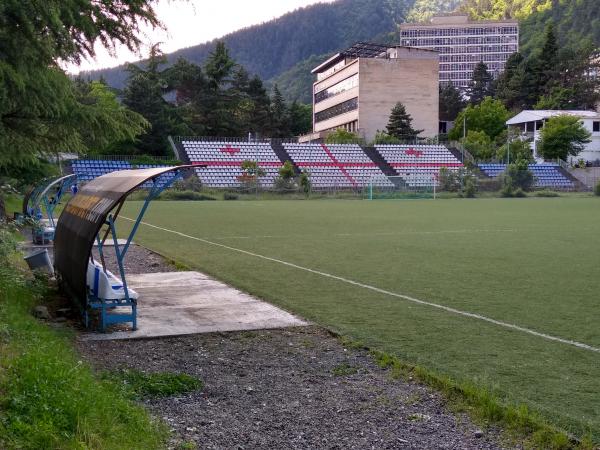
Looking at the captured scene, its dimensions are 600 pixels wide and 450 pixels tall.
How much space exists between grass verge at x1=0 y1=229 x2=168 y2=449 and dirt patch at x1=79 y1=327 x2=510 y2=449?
0.86 ft

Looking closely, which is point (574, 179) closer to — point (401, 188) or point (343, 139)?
point (401, 188)

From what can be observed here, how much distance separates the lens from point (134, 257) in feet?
46.7

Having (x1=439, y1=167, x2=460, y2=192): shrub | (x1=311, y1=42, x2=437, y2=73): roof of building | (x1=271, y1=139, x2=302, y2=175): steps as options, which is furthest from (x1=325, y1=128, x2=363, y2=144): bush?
(x1=439, y1=167, x2=460, y2=192): shrub

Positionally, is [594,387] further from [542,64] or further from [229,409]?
[542,64]

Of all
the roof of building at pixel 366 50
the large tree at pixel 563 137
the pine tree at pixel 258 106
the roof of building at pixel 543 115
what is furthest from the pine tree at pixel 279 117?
the large tree at pixel 563 137

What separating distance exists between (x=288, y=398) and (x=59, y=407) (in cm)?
173

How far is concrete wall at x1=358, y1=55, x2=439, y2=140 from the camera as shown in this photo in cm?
9700

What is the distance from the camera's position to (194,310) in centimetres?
859

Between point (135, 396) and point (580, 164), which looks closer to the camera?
point (135, 396)

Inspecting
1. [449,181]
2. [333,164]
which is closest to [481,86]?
[333,164]

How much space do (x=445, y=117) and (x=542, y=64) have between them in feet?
66.0

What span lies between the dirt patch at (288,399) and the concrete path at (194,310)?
0.34 meters

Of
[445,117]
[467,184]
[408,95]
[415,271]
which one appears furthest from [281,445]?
[445,117]

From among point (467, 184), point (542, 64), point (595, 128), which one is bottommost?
point (467, 184)
